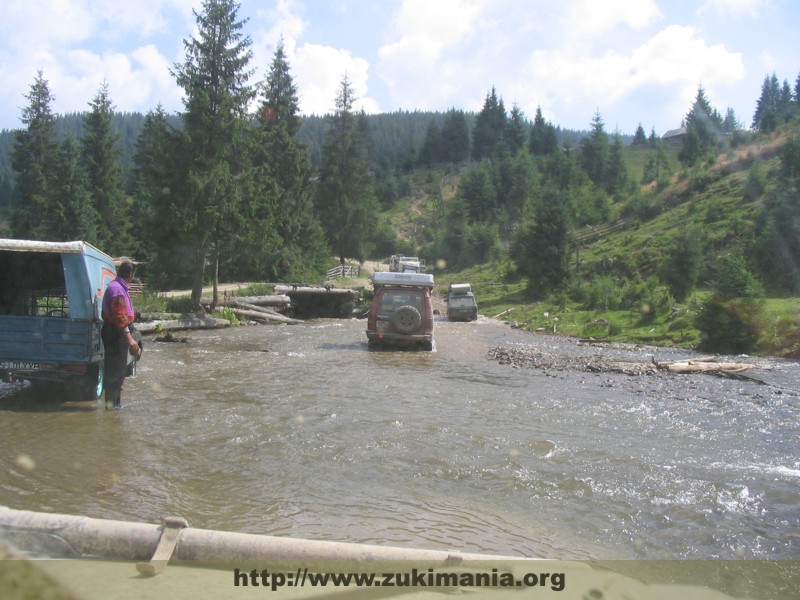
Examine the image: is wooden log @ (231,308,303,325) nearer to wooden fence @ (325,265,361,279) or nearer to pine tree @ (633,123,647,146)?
wooden fence @ (325,265,361,279)

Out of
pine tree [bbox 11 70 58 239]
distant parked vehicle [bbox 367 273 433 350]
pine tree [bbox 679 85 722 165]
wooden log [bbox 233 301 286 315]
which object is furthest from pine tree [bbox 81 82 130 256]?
pine tree [bbox 679 85 722 165]

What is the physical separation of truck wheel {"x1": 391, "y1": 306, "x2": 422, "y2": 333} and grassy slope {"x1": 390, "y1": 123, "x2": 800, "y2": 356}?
9362 millimetres

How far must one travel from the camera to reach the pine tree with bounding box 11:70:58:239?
43.3m

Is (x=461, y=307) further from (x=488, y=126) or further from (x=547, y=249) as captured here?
(x=488, y=126)

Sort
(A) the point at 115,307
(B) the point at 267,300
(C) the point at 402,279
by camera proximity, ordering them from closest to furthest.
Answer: (A) the point at 115,307, (C) the point at 402,279, (B) the point at 267,300

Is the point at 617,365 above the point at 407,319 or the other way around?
the other way around

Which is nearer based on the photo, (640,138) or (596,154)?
(596,154)

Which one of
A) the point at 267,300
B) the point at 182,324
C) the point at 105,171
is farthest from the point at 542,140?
the point at 182,324

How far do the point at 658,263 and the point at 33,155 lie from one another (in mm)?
42778

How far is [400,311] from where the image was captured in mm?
17969

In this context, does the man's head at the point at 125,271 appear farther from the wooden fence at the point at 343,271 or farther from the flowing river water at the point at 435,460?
the wooden fence at the point at 343,271

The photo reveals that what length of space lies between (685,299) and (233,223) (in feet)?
67.9

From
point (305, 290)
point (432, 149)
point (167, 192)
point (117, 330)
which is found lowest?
point (117, 330)

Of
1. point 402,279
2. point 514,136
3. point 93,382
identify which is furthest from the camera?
point 514,136
